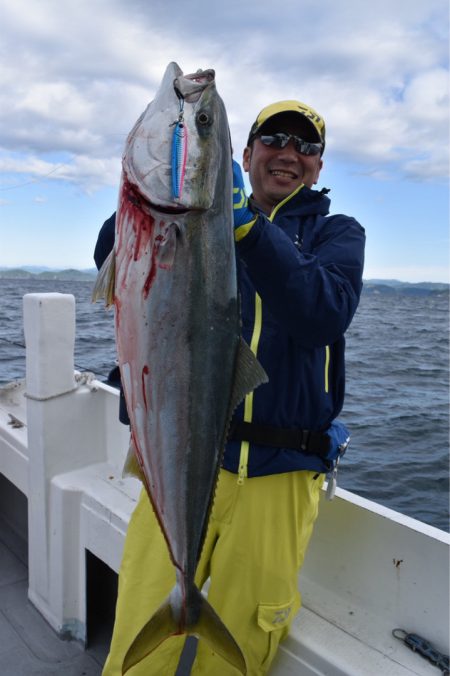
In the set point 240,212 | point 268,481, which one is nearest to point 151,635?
point 268,481

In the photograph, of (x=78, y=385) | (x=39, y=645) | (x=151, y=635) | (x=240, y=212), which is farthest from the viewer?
(x=78, y=385)

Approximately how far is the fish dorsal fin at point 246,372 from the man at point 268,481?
234 millimetres

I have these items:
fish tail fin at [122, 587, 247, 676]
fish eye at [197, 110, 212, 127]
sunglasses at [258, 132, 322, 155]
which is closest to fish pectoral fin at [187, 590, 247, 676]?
fish tail fin at [122, 587, 247, 676]

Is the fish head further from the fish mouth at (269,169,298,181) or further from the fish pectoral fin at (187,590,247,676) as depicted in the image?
the fish pectoral fin at (187,590,247,676)

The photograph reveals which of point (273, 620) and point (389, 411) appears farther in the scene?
point (389, 411)

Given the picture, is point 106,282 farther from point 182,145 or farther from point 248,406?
point 248,406

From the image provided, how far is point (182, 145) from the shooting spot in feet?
5.91

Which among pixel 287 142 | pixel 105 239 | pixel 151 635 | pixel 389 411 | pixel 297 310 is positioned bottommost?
pixel 389 411

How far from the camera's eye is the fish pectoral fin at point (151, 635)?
207 cm

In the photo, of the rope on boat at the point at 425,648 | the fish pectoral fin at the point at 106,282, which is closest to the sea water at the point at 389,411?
the fish pectoral fin at the point at 106,282

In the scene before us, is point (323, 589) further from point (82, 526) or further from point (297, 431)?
point (82, 526)

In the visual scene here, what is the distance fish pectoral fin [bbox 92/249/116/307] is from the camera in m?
1.93

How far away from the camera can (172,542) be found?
204 cm

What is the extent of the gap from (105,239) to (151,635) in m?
1.59
